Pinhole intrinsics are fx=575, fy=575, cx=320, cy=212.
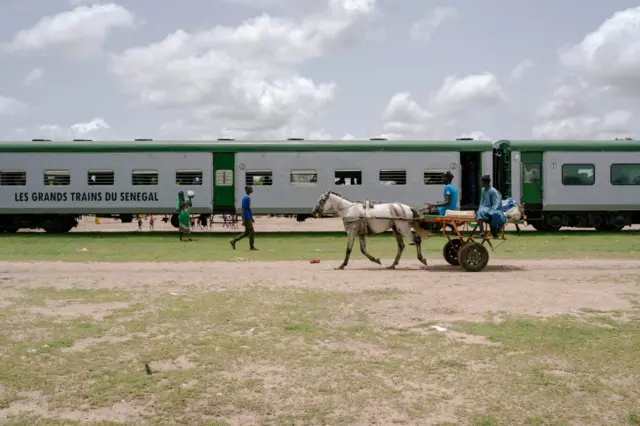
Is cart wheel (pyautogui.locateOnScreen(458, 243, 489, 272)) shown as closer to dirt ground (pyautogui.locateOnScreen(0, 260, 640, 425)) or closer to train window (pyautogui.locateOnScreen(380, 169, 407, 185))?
dirt ground (pyautogui.locateOnScreen(0, 260, 640, 425))

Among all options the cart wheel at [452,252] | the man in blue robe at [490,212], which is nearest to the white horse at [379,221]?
the cart wheel at [452,252]

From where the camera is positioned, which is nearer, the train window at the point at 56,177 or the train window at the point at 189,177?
the train window at the point at 189,177

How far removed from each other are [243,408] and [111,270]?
861 centimetres

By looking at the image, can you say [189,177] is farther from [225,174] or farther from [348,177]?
[348,177]

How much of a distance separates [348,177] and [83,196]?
10.5 m

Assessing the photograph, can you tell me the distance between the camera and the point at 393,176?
890 inches

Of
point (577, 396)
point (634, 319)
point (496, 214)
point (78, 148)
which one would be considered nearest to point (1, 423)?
point (577, 396)

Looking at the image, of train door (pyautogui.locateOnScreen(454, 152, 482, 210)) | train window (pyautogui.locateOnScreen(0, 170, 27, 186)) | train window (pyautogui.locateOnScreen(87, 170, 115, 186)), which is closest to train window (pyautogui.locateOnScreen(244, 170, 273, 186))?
train window (pyautogui.locateOnScreen(87, 170, 115, 186))

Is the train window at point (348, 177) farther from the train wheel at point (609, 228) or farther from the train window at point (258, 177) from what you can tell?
the train wheel at point (609, 228)

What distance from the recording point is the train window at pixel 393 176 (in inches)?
888

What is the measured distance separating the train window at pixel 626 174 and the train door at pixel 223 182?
1519cm

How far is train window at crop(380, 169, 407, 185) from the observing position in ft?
74.0

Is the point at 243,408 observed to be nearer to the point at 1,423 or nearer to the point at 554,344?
the point at 1,423

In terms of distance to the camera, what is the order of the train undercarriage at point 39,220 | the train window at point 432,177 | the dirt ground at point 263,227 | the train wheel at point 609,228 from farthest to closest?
the dirt ground at point 263,227 → the train wheel at point 609,228 → the train undercarriage at point 39,220 → the train window at point 432,177
